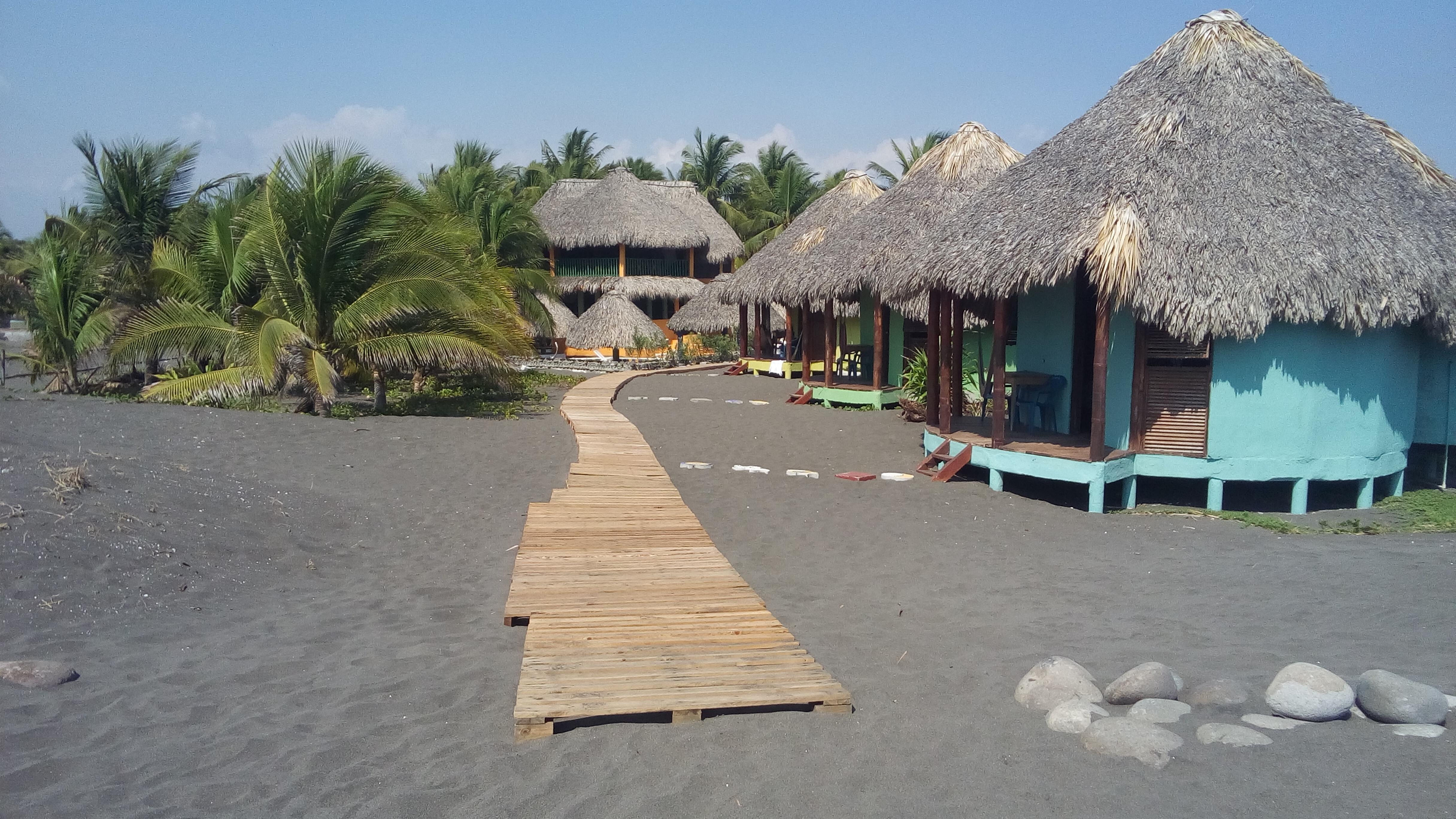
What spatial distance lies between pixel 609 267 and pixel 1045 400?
24741 mm

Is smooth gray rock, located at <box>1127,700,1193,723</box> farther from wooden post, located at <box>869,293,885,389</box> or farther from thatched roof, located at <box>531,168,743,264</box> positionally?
thatched roof, located at <box>531,168,743,264</box>

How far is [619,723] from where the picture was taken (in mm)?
4219

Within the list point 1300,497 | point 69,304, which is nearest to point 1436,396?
point 1300,497

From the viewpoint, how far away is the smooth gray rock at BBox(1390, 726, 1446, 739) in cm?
405

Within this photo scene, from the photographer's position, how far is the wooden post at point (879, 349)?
1730 cm

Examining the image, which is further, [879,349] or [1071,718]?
[879,349]

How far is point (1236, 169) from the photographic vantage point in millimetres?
9523

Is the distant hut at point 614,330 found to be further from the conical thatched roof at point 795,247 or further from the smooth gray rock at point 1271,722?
the smooth gray rock at point 1271,722

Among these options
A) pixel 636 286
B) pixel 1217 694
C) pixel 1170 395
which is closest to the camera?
pixel 1217 694

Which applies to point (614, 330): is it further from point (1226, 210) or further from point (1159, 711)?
point (1159, 711)

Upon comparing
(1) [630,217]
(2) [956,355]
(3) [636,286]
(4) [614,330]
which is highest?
(1) [630,217]

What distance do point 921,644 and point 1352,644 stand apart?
2253 millimetres

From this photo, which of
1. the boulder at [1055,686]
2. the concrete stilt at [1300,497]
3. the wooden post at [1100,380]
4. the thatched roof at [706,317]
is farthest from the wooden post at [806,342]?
the boulder at [1055,686]

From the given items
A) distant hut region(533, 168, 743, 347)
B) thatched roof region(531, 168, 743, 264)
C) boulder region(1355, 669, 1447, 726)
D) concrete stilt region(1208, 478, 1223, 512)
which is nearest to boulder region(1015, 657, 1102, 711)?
boulder region(1355, 669, 1447, 726)
